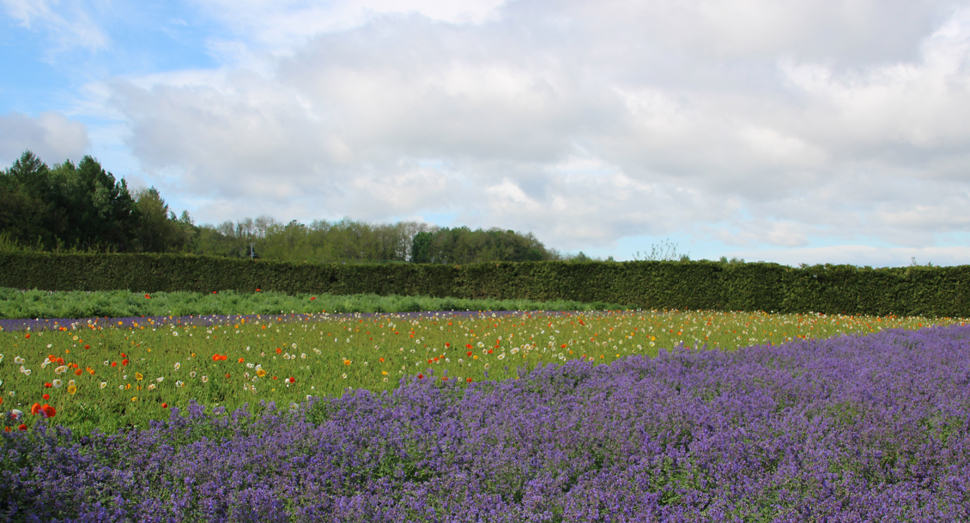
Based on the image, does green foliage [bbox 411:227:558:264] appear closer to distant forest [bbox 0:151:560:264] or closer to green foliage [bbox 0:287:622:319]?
distant forest [bbox 0:151:560:264]

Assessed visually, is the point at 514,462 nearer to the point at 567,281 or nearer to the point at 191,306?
the point at 191,306

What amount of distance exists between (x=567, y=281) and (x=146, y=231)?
133ft

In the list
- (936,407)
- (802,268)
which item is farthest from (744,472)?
(802,268)

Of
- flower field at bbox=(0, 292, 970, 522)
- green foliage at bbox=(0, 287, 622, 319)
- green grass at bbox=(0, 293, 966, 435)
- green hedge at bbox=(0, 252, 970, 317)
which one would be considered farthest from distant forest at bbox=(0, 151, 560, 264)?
flower field at bbox=(0, 292, 970, 522)

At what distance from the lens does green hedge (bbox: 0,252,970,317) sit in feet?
54.5

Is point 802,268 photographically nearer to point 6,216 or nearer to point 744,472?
point 744,472

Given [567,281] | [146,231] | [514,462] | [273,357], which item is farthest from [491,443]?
[146,231]

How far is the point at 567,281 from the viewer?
19.2 m

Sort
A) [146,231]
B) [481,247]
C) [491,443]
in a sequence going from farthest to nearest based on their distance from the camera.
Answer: [481,247] → [146,231] → [491,443]

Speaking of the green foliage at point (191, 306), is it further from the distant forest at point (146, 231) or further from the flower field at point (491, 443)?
the distant forest at point (146, 231)

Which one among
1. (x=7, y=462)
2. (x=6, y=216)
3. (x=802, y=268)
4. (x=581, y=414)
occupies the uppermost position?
(x=6, y=216)

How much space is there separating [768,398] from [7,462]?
16.2 feet

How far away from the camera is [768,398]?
4.25m

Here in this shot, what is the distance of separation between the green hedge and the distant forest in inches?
220
